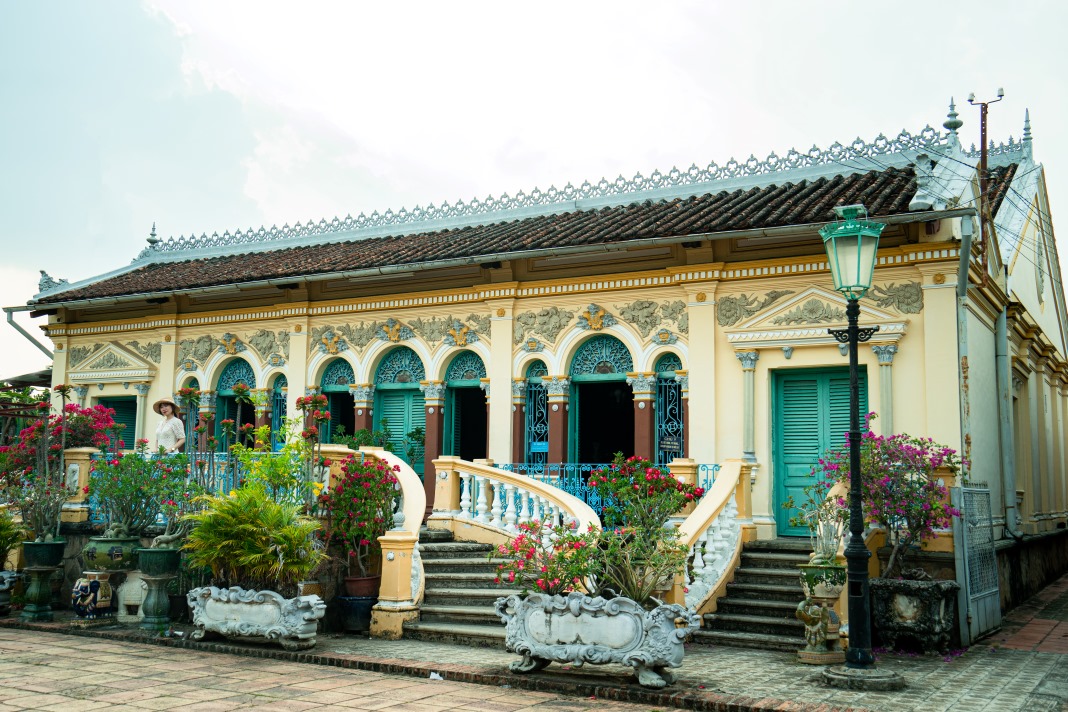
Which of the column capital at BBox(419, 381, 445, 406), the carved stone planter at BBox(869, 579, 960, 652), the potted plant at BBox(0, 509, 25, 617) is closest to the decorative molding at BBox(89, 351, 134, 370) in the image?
the potted plant at BBox(0, 509, 25, 617)

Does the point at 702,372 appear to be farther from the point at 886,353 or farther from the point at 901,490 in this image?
the point at 901,490

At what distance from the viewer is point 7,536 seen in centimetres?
1245

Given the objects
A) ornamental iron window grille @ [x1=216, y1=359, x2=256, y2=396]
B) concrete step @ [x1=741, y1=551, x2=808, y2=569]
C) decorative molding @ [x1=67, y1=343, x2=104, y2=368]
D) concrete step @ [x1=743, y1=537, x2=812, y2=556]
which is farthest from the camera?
decorative molding @ [x1=67, y1=343, x2=104, y2=368]

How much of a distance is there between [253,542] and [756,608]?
5.28 metres

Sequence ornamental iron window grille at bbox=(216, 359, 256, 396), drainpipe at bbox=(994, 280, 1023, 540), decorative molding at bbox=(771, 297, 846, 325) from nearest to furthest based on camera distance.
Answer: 1. decorative molding at bbox=(771, 297, 846, 325)
2. drainpipe at bbox=(994, 280, 1023, 540)
3. ornamental iron window grille at bbox=(216, 359, 256, 396)

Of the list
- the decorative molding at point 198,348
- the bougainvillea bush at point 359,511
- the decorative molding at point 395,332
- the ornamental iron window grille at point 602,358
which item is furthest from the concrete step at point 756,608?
the decorative molding at point 198,348

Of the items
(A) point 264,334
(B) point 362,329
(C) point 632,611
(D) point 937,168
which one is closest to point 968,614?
(C) point 632,611

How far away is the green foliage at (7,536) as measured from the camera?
40.7ft

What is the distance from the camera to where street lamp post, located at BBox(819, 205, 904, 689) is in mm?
7922

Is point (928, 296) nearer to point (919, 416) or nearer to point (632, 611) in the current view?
point (919, 416)

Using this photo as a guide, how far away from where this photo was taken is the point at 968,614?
10422mm

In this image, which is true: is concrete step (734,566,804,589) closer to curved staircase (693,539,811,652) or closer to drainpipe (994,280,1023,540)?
curved staircase (693,539,811,652)

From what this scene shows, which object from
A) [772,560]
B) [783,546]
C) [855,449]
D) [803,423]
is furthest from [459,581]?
[855,449]

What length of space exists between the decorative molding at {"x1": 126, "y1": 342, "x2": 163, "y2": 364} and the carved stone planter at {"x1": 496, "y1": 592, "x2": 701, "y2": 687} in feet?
38.7
